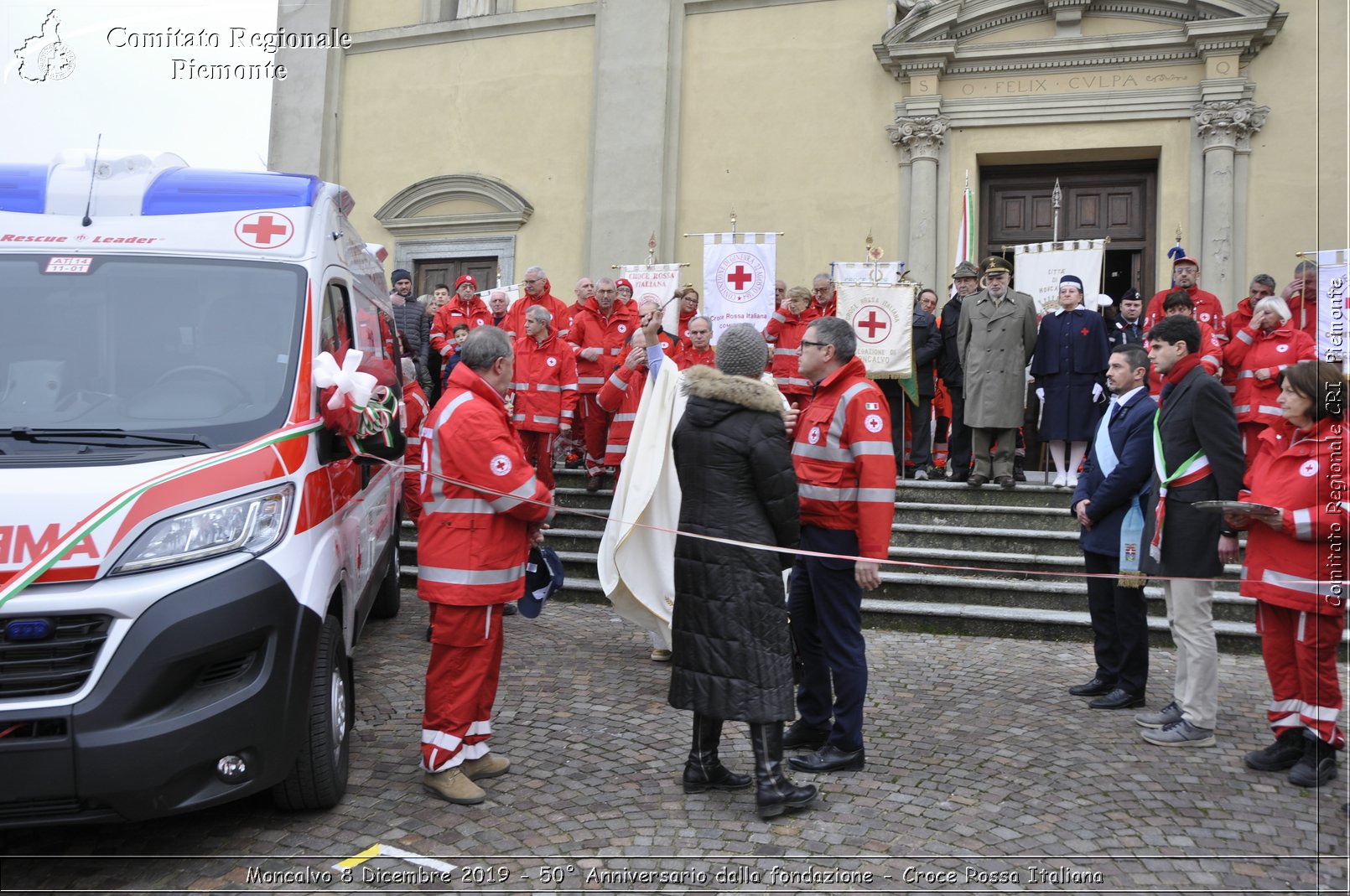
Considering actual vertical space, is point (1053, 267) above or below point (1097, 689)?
above

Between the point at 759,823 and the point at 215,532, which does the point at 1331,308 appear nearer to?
the point at 759,823

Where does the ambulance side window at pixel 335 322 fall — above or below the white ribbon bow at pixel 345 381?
above

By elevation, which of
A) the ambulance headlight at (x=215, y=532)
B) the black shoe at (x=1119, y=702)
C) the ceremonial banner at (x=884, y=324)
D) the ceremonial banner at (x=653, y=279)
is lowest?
the black shoe at (x=1119, y=702)

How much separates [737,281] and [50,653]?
10.7m

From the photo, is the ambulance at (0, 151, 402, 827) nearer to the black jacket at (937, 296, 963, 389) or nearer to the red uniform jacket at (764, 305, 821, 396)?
the red uniform jacket at (764, 305, 821, 396)

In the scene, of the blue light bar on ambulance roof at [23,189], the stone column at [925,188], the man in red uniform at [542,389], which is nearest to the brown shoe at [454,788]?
the blue light bar on ambulance roof at [23,189]

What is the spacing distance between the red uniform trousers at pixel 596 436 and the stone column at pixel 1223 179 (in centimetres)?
775

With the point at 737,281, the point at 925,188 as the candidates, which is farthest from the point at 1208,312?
the point at 737,281

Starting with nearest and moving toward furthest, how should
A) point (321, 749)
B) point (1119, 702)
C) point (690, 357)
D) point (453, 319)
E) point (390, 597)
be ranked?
point (321, 749) < point (1119, 702) < point (390, 597) < point (690, 357) < point (453, 319)

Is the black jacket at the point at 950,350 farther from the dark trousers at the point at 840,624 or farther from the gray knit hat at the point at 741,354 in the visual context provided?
the gray knit hat at the point at 741,354

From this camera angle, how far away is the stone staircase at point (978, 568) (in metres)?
7.78

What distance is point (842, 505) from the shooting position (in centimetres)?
501

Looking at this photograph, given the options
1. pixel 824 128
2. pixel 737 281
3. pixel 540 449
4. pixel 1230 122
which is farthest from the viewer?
pixel 824 128

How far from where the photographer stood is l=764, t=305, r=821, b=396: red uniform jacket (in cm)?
1078
